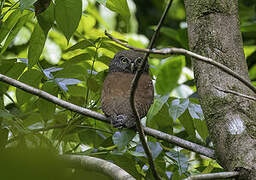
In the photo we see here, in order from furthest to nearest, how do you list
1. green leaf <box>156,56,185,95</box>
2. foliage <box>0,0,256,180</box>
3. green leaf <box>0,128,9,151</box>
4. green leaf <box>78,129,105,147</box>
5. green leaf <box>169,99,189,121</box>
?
green leaf <box>78,129,105,147</box>
green leaf <box>169,99,189,121</box>
foliage <box>0,0,256,180</box>
green leaf <box>0,128,9,151</box>
green leaf <box>156,56,185,95</box>

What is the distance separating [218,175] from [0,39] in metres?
1.19

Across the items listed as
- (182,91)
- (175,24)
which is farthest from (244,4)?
(182,91)

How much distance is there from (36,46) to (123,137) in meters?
0.62

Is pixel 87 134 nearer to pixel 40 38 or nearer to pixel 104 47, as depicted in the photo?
pixel 104 47

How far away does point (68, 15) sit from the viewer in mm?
1628

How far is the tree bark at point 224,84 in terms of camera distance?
1445 millimetres

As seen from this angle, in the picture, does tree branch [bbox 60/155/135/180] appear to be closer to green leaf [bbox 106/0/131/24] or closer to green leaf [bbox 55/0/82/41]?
green leaf [bbox 55/0/82/41]

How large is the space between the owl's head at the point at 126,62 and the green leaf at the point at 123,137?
2.00 feet

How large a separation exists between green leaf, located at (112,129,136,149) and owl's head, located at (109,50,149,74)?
61 centimetres

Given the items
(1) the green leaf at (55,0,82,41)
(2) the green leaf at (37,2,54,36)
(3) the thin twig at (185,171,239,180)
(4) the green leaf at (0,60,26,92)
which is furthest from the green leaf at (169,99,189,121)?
(4) the green leaf at (0,60,26,92)

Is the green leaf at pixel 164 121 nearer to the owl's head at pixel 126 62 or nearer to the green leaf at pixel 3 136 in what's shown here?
the owl's head at pixel 126 62

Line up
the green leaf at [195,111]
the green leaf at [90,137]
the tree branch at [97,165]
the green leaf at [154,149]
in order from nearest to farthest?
the tree branch at [97,165]
the green leaf at [154,149]
the green leaf at [195,111]
the green leaf at [90,137]

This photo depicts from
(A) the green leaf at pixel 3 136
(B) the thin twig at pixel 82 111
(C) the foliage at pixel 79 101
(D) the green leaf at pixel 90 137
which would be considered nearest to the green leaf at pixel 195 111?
(C) the foliage at pixel 79 101

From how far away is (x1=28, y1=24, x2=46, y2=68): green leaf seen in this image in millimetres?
1774
